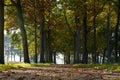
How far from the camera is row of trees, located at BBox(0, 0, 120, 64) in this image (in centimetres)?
4097

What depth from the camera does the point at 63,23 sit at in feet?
198

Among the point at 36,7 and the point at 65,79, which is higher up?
the point at 36,7

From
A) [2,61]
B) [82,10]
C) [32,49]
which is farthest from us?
[32,49]

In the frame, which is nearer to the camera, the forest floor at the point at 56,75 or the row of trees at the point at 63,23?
the forest floor at the point at 56,75

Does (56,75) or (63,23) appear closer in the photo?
(56,75)

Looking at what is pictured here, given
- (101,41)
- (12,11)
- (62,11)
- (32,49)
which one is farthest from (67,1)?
(32,49)

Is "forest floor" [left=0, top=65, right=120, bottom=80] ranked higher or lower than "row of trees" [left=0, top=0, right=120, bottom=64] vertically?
lower

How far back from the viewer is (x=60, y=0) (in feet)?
159

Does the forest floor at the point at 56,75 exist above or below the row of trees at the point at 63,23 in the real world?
below

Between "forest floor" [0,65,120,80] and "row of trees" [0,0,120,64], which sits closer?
"forest floor" [0,65,120,80]

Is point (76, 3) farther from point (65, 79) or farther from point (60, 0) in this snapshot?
point (65, 79)

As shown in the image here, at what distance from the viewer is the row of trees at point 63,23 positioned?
134ft

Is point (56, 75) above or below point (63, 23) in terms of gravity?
below

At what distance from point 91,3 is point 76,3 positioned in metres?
2.30
